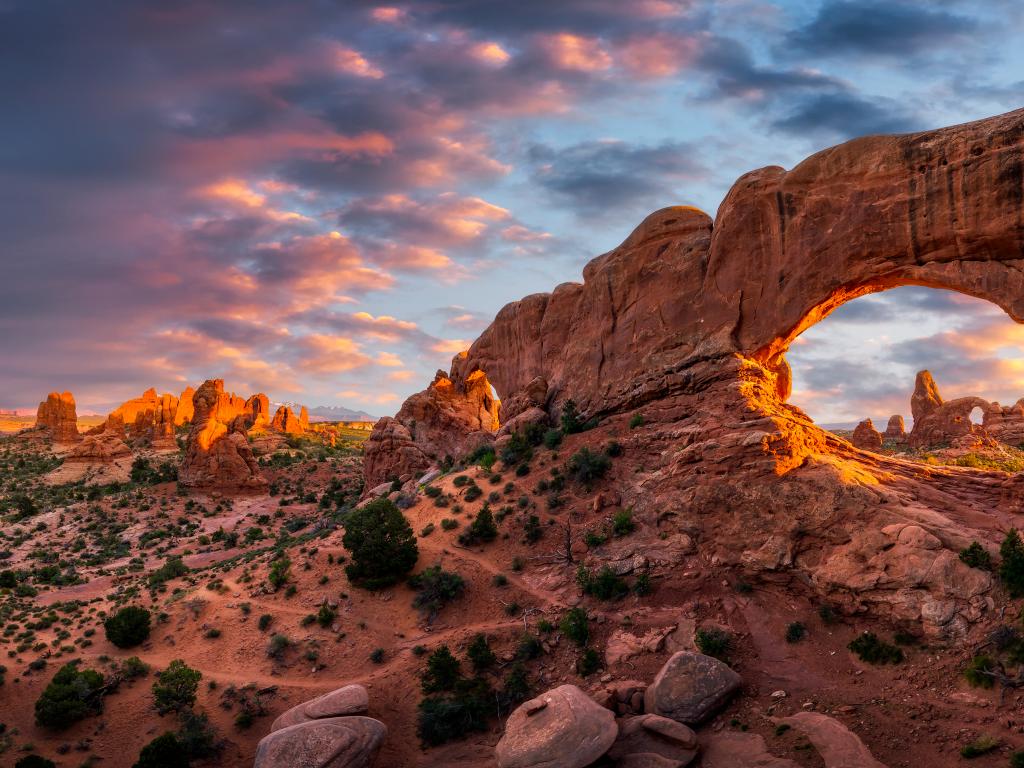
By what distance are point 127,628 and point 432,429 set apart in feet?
113

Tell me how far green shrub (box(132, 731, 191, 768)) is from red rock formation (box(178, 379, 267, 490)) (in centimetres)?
5467

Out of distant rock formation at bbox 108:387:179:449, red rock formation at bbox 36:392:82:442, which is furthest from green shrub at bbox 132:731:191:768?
red rock formation at bbox 36:392:82:442

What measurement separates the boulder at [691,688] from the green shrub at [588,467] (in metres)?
14.1

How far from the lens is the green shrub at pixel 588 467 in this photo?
36.4 metres

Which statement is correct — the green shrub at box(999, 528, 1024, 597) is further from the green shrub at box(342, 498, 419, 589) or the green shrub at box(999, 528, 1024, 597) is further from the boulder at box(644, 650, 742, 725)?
the green shrub at box(342, 498, 419, 589)

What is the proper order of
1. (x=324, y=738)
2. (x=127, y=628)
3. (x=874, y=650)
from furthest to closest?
(x=127, y=628)
(x=324, y=738)
(x=874, y=650)

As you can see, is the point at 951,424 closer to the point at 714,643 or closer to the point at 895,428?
the point at 895,428

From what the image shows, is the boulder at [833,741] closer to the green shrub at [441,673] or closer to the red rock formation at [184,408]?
the green shrub at [441,673]

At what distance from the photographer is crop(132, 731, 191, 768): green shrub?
24281mm

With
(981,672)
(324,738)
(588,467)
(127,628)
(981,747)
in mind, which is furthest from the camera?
(588,467)

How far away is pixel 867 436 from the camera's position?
6606 cm

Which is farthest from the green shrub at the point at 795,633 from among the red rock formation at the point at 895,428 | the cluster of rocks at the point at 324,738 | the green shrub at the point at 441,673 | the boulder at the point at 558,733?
the red rock formation at the point at 895,428

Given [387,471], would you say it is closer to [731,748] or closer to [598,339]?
[598,339]

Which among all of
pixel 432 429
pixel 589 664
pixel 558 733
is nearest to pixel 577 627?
pixel 589 664
